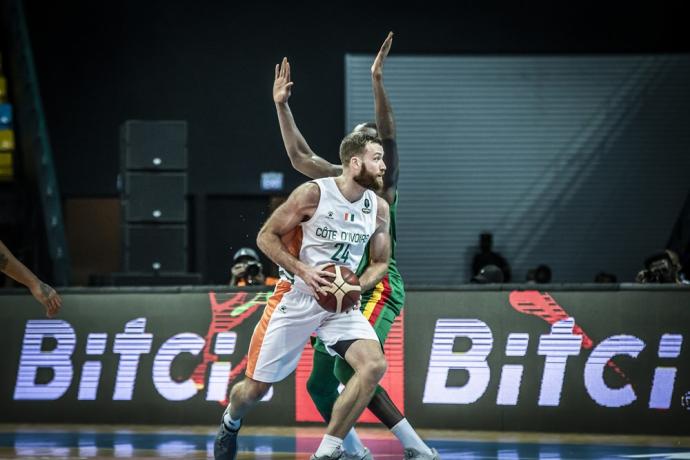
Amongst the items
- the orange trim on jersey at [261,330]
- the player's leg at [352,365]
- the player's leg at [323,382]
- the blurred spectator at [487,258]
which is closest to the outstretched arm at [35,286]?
the orange trim on jersey at [261,330]

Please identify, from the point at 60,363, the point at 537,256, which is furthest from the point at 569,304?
the point at 537,256

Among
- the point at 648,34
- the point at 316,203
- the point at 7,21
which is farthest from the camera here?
the point at 648,34

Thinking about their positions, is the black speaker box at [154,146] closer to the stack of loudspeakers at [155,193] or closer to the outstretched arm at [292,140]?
the stack of loudspeakers at [155,193]

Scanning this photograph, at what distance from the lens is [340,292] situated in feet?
23.5

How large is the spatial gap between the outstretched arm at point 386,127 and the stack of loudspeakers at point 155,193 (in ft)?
20.4

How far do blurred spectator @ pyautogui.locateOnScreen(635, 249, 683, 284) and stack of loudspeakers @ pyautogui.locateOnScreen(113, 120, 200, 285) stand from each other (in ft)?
17.4

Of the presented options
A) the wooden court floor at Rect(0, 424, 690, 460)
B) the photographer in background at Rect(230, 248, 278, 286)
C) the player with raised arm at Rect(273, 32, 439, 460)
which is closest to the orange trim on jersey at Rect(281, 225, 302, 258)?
the player with raised arm at Rect(273, 32, 439, 460)

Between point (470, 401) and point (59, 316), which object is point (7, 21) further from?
point (470, 401)

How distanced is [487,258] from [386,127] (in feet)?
41.0

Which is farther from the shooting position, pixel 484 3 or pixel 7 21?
pixel 484 3

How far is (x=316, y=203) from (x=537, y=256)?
47.0ft

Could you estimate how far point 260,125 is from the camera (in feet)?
70.1

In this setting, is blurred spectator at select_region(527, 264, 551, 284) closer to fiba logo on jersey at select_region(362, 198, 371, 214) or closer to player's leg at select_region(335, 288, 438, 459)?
player's leg at select_region(335, 288, 438, 459)

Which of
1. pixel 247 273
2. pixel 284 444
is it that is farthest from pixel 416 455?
pixel 247 273
